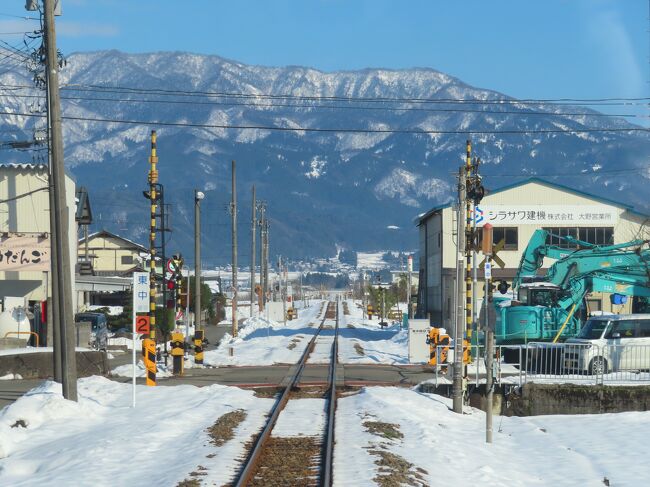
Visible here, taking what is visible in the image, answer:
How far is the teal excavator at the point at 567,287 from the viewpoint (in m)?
38.1

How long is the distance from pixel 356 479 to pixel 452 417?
28.2 ft

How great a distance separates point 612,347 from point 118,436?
16093mm

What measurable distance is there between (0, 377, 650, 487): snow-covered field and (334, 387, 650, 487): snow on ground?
0.08ft

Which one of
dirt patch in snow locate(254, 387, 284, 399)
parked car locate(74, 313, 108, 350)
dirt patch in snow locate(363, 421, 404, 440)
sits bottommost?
parked car locate(74, 313, 108, 350)

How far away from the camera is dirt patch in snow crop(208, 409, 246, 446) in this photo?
18844 millimetres

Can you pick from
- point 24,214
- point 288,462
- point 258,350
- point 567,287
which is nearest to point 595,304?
point 258,350

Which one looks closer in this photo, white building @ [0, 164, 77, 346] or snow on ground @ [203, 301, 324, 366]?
snow on ground @ [203, 301, 324, 366]

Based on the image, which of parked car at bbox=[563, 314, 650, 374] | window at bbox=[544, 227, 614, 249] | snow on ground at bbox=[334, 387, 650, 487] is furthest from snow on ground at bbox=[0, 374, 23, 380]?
window at bbox=[544, 227, 614, 249]

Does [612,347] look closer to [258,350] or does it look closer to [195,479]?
[195,479]

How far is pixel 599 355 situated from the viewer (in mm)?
30125

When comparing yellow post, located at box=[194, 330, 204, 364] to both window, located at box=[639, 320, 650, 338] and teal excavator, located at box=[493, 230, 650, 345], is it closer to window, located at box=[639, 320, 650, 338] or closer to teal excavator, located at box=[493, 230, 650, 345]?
teal excavator, located at box=[493, 230, 650, 345]

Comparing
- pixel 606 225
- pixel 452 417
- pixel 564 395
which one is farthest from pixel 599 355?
pixel 606 225

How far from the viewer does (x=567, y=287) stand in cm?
3875

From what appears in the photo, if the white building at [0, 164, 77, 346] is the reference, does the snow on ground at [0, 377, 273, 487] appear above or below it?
below
